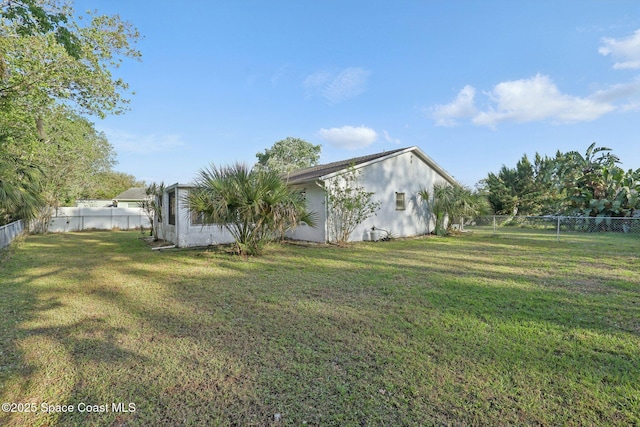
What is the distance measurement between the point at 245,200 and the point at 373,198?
6.41 meters

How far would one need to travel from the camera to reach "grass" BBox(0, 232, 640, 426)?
83.4 inches

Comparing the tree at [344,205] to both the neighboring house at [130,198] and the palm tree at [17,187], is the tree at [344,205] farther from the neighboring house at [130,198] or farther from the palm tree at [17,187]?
the neighboring house at [130,198]

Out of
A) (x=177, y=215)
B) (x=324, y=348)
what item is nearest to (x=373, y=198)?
(x=177, y=215)

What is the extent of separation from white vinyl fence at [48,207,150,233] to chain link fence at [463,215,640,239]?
69.7 feet

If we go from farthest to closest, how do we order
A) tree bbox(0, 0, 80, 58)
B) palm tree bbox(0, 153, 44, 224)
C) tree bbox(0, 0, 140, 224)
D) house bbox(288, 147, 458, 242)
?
A: 1. house bbox(288, 147, 458, 242)
2. tree bbox(0, 0, 140, 224)
3. tree bbox(0, 0, 80, 58)
4. palm tree bbox(0, 153, 44, 224)

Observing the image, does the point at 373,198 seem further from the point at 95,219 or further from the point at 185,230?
the point at 95,219

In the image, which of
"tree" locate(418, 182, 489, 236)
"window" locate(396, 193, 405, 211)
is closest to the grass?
"window" locate(396, 193, 405, 211)

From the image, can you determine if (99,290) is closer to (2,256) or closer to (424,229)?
(2,256)

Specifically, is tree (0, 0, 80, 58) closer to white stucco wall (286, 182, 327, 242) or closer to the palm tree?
the palm tree

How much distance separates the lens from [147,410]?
2.11 metres

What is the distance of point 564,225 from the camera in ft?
59.6

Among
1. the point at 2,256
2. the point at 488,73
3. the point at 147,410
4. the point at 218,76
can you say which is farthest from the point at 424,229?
the point at 2,256

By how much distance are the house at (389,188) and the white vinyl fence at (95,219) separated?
1244 cm

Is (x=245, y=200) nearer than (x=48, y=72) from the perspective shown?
Yes
